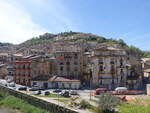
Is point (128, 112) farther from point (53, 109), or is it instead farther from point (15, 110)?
point (15, 110)

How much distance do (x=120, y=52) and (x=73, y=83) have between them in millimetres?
15973

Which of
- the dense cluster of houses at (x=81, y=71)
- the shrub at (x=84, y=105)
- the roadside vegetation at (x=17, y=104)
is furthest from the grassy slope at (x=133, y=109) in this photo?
the dense cluster of houses at (x=81, y=71)

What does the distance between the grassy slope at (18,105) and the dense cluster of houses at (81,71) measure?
35.7 feet

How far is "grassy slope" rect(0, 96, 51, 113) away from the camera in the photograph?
161 ft

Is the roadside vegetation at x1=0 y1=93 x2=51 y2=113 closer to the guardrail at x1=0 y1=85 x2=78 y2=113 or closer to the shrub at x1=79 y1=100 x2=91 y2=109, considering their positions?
the guardrail at x1=0 y1=85 x2=78 y2=113

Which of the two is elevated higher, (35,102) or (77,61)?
(77,61)

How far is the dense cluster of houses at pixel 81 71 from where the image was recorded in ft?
212

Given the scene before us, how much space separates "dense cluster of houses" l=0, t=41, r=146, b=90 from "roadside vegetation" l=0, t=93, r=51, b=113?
396 inches

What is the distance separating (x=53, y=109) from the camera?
43.1m

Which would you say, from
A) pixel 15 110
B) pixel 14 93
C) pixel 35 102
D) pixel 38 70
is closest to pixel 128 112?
pixel 35 102

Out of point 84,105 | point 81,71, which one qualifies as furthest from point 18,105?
point 81,71

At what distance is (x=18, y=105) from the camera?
55.5 m

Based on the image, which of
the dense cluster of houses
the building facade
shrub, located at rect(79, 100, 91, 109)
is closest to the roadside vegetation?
shrub, located at rect(79, 100, 91, 109)

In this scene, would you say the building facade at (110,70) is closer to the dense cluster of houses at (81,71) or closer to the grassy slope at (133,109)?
the dense cluster of houses at (81,71)
